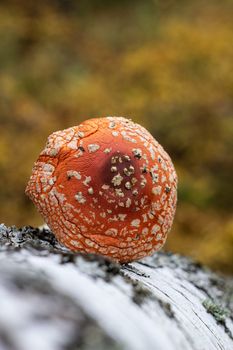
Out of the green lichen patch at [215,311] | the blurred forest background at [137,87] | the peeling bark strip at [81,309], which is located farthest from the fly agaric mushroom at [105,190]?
the blurred forest background at [137,87]

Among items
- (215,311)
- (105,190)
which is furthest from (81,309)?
(215,311)

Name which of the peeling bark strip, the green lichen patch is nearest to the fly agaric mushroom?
the peeling bark strip

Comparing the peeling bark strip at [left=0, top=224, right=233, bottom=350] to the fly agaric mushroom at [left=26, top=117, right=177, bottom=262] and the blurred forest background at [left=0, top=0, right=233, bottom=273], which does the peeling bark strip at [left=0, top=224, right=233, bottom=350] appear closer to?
Answer: the fly agaric mushroom at [left=26, top=117, right=177, bottom=262]

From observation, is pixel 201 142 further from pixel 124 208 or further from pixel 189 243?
pixel 124 208

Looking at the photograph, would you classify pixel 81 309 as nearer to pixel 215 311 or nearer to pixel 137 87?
pixel 215 311

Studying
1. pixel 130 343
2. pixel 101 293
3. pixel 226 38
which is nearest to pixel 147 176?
pixel 101 293
